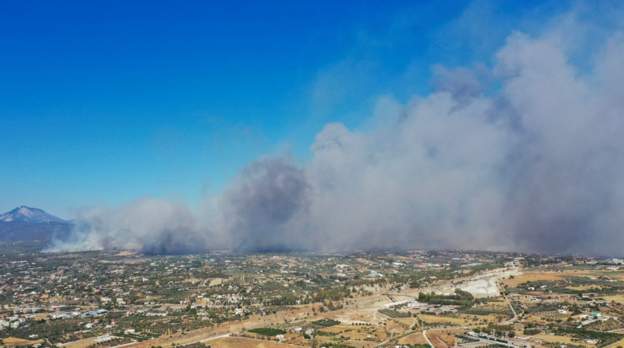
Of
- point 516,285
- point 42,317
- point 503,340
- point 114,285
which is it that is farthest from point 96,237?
point 503,340

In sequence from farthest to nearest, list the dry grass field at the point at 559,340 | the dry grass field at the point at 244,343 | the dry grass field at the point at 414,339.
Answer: the dry grass field at the point at 244,343, the dry grass field at the point at 414,339, the dry grass field at the point at 559,340

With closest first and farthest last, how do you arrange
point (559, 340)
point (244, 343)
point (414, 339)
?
1. point (559, 340)
2. point (414, 339)
3. point (244, 343)

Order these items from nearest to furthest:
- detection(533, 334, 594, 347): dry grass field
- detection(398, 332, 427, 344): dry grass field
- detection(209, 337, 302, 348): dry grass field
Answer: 1. detection(533, 334, 594, 347): dry grass field
2. detection(398, 332, 427, 344): dry grass field
3. detection(209, 337, 302, 348): dry grass field

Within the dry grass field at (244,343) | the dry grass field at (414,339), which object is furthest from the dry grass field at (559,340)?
the dry grass field at (244,343)

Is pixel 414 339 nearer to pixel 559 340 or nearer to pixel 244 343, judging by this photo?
pixel 559 340

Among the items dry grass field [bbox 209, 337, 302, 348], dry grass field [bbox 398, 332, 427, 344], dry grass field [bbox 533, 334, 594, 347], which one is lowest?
dry grass field [bbox 209, 337, 302, 348]

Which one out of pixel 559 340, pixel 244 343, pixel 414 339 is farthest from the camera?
pixel 244 343

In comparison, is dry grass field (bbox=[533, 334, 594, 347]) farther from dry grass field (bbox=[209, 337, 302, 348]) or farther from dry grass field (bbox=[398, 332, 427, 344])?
dry grass field (bbox=[209, 337, 302, 348])

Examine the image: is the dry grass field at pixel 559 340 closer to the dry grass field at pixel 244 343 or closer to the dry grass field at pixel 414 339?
the dry grass field at pixel 414 339

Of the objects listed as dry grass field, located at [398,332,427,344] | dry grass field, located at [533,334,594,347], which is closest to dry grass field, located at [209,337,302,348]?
dry grass field, located at [398,332,427,344]

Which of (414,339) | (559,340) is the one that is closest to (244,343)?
(414,339)

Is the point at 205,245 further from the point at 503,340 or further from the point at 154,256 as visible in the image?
the point at 503,340
